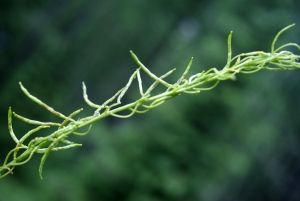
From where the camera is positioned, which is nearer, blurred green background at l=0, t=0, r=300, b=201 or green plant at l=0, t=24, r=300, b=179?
green plant at l=0, t=24, r=300, b=179

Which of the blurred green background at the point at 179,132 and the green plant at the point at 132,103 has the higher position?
the blurred green background at the point at 179,132

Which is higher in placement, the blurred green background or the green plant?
the blurred green background

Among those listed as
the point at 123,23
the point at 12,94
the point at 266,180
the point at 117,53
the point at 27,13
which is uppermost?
the point at 123,23

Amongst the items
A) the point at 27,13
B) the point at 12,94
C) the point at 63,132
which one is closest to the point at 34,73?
the point at 12,94

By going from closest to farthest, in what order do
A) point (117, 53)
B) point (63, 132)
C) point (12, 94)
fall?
point (63, 132), point (12, 94), point (117, 53)

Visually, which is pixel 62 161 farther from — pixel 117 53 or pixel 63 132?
pixel 63 132

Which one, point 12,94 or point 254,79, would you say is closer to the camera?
point 12,94

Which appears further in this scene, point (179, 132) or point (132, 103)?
point (179, 132)

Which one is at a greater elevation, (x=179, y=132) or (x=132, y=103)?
(x=179, y=132)

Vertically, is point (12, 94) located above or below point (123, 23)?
below

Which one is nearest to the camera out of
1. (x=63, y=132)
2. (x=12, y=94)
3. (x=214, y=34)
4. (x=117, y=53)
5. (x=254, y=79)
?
(x=63, y=132)

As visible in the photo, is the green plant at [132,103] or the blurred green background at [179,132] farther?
the blurred green background at [179,132]
